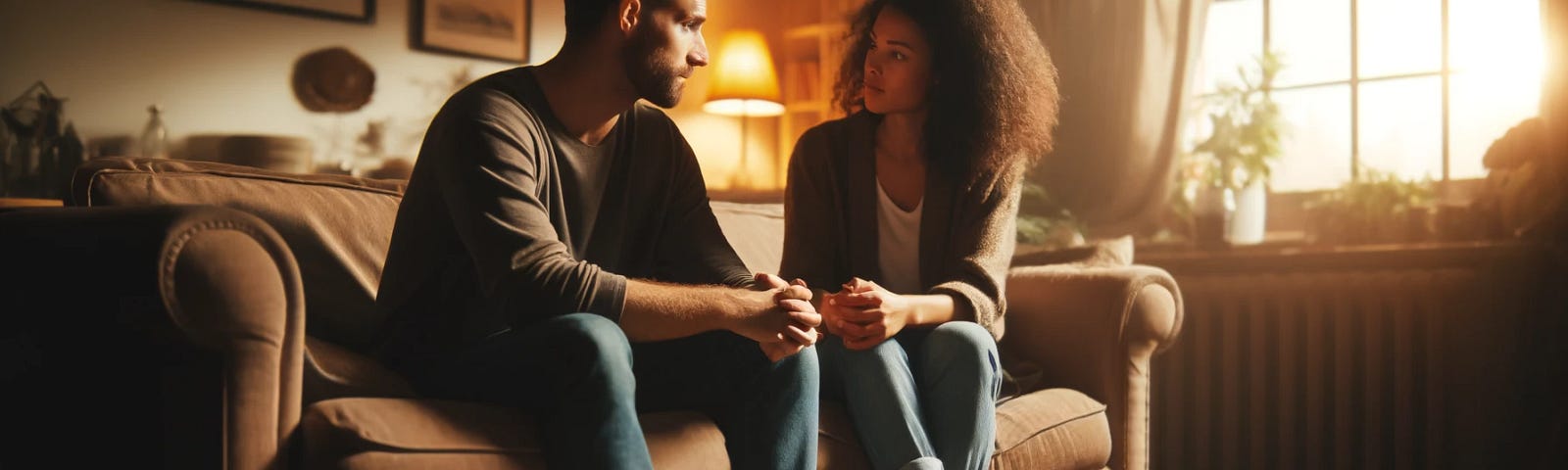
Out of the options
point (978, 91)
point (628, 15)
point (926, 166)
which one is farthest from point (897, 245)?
point (628, 15)

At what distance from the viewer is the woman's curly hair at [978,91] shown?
6.24 feet

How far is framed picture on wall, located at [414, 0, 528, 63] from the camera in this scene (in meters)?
3.83

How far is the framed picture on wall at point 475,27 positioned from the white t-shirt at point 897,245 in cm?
239

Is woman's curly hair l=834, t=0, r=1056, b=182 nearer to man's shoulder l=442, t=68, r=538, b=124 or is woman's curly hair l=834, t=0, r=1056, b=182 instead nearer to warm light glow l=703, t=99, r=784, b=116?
man's shoulder l=442, t=68, r=538, b=124

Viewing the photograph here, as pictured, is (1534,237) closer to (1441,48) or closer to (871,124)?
(1441,48)

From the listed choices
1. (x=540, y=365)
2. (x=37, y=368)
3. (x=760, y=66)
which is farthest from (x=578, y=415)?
(x=760, y=66)

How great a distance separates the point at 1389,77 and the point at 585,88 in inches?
92.5

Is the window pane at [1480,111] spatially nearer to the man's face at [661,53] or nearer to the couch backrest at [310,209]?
the man's face at [661,53]

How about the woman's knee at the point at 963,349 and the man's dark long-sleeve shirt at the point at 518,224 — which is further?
the woman's knee at the point at 963,349

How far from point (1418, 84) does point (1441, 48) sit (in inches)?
3.9

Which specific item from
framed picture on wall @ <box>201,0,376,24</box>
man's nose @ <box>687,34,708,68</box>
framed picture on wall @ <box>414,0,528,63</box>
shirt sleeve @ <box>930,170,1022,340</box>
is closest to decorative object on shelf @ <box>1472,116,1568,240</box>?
shirt sleeve @ <box>930,170,1022,340</box>

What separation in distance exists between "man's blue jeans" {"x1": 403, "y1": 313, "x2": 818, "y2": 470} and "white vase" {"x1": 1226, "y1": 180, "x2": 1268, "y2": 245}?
185cm

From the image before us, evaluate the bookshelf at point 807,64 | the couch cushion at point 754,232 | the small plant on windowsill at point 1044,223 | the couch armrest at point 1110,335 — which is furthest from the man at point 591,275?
the bookshelf at point 807,64

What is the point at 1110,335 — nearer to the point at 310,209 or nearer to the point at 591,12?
the point at 591,12
